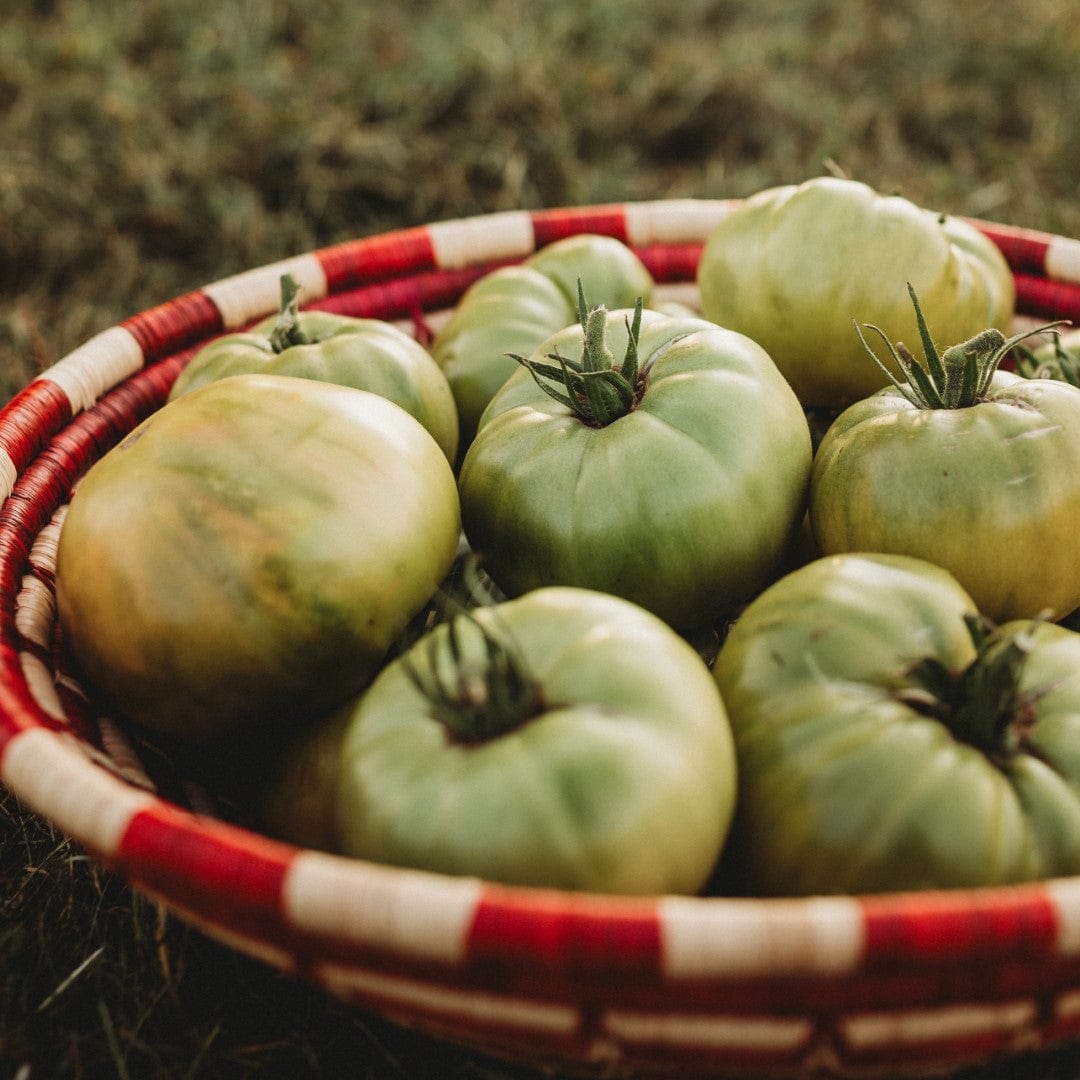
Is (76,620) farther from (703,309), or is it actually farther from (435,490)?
(703,309)

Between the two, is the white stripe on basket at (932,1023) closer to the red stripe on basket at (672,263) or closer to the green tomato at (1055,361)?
the green tomato at (1055,361)

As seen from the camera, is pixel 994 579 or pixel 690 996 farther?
pixel 994 579

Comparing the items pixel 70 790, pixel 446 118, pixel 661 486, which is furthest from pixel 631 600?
pixel 446 118

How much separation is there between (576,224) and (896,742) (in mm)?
1251

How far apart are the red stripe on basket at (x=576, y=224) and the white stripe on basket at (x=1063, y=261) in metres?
0.67

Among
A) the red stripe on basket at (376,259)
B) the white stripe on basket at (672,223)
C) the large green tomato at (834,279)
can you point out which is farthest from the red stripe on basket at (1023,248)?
the red stripe on basket at (376,259)

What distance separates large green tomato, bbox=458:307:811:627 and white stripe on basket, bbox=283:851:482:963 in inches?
17.4

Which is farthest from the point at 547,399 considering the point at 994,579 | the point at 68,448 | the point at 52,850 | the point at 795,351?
the point at 52,850

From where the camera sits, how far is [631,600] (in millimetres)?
1223

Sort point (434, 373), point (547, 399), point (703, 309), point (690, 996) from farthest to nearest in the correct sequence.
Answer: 1. point (703, 309)
2. point (434, 373)
3. point (547, 399)
4. point (690, 996)

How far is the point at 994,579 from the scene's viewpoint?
1196mm

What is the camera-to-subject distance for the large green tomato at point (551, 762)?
880 mm

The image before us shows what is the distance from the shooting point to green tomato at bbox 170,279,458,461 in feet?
4.61

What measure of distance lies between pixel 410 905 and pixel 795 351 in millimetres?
950
